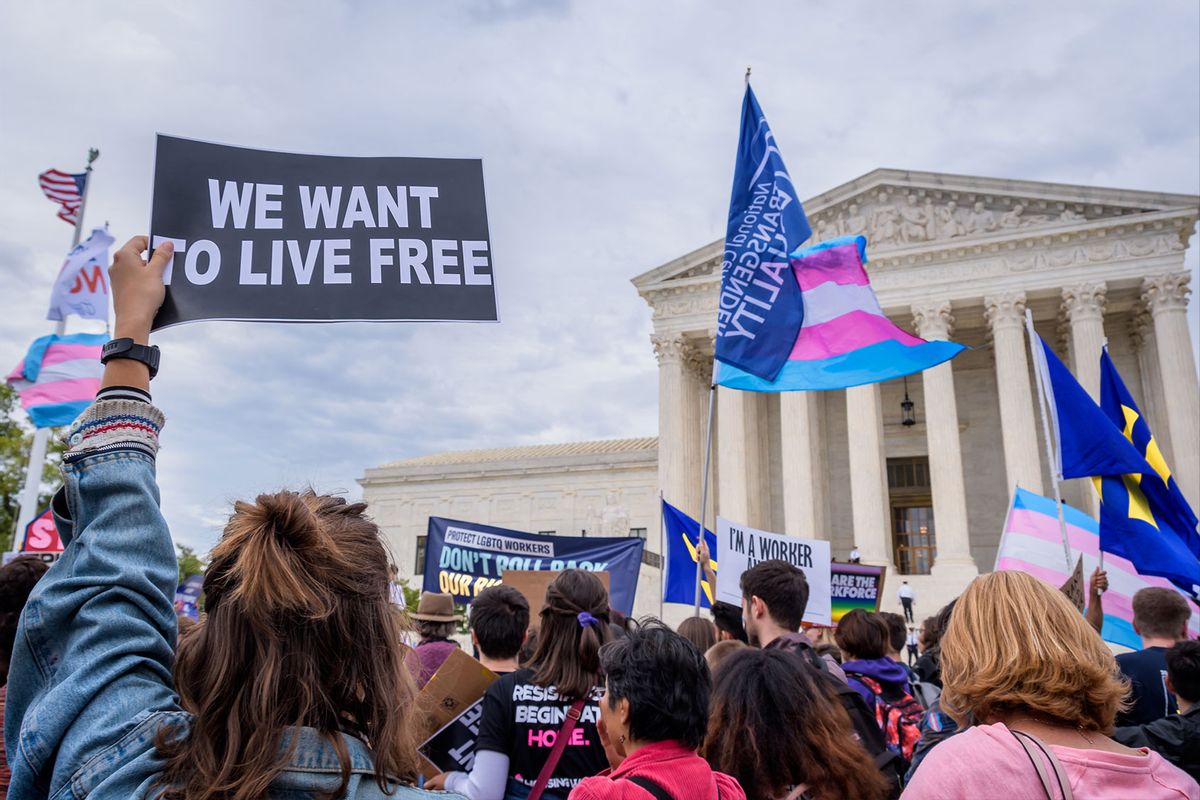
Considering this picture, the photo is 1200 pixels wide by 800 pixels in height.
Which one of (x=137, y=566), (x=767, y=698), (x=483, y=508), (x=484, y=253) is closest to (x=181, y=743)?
(x=137, y=566)

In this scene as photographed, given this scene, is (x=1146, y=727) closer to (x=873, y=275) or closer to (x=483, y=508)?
(x=873, y=275)

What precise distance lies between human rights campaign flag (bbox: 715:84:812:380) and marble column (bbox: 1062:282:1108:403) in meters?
22.0

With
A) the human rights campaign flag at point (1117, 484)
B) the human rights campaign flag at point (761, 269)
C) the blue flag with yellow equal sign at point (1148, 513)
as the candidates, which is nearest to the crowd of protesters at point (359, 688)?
the human rights campaign flag at point (761, 269)

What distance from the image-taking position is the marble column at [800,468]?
2905 cm

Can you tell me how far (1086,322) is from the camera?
27312 mm

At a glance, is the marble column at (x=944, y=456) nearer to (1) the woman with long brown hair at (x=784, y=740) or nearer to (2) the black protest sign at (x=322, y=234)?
(1) the woman with long brown hair at (x=784, y=740)

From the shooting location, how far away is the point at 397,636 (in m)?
1.61

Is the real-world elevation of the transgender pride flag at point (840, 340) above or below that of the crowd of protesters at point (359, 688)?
above

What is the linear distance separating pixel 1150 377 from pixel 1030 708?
32.5 meters

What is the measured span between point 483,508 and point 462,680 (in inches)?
1494

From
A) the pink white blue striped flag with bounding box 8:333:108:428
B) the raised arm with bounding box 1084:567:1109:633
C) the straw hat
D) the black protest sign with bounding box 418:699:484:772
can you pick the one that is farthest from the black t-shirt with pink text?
the pink white blue striped flag with bounding box 8:333:108:428

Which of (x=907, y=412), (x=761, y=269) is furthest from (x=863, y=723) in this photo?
(x=907, y=412)

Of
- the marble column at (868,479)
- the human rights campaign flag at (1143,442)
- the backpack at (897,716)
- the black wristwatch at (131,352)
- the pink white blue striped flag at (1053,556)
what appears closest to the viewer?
the black wristwatch at (131,352)

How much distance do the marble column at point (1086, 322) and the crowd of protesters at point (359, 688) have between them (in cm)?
2745
